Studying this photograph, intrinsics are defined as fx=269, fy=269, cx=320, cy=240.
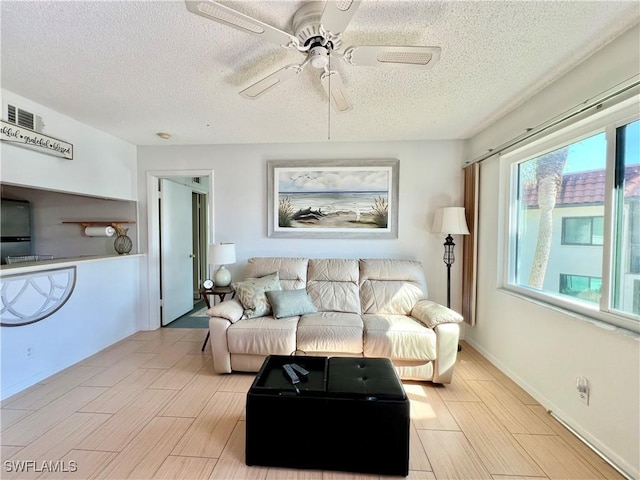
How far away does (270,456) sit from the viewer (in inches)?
58.6

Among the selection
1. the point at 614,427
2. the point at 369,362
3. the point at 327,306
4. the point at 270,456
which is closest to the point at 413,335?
the point at 369,362

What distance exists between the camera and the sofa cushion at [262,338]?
235cm

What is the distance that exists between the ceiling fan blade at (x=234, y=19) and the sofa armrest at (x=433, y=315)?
225 cm

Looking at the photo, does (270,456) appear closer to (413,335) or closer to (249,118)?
(413,335)

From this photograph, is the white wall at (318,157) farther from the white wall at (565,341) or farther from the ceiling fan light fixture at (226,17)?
the ceiling fan light fixture at (226,17)

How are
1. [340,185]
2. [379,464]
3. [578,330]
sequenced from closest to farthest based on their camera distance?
[379,464], [578,330], [340,185]

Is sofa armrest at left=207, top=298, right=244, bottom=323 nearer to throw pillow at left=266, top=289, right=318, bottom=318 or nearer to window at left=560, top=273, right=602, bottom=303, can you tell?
throw pillow at left=266, top=289, right=318, bottom=318

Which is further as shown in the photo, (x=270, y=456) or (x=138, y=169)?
(x=138, y=169)

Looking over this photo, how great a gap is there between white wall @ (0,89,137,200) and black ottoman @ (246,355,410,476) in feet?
8.89

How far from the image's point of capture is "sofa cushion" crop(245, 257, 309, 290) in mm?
3000

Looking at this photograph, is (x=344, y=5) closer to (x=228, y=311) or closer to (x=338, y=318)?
(x=338, y=318)

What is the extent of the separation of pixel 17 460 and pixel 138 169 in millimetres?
3024

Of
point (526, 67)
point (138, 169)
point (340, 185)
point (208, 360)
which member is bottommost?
point (208, 360)
